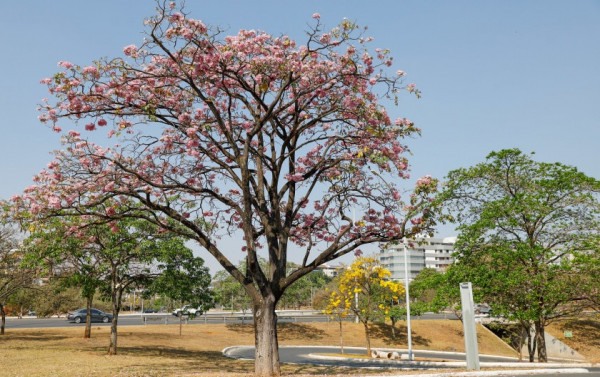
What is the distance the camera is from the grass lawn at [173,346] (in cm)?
1933

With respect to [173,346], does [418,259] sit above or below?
above

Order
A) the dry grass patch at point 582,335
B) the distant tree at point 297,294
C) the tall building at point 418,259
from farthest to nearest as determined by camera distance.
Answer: the tall building at point 418,259 < the distant tree at point 297,294 < the dry grass patch at point 582,335

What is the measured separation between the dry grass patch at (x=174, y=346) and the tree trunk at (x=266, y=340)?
0.78 metres

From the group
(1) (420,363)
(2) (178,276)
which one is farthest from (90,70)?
(1) (420,363)

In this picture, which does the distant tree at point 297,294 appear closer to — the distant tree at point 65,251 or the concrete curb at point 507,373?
the distant tree at point 65,251

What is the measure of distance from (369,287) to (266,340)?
23.4m

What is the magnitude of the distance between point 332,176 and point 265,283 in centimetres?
434

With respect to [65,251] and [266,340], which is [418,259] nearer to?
[65,251]

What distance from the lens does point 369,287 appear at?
38750mm

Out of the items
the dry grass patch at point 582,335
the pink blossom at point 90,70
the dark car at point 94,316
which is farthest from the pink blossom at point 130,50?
the dark car at point 94,316

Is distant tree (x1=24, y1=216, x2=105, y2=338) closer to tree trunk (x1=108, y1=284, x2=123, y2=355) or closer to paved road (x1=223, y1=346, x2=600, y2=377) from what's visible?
tree trunk (x1=108, y1=284, x2=123, y2=355)

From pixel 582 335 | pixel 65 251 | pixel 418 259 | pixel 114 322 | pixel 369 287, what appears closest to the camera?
pixel 65 251

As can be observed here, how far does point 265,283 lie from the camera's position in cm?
1677

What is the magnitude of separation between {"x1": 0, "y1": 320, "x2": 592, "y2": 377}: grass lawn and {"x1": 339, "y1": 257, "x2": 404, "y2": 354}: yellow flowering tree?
772cm
